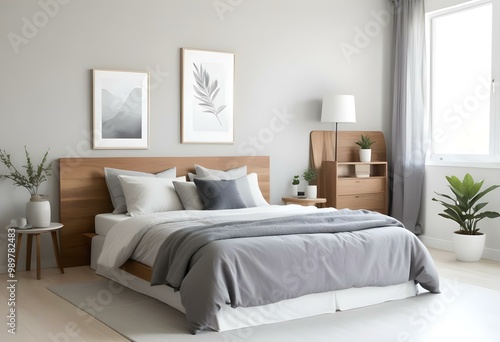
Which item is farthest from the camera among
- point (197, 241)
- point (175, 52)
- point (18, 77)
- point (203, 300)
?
point (175, 52)

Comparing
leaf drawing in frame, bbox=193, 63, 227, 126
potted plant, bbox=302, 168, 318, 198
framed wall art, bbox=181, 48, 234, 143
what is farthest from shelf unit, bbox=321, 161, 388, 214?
leaf drawing in frame, bbox=193, 63, 227, 126

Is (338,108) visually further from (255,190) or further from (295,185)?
(255,190)

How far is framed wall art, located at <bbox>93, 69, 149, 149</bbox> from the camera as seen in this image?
5.46 metres

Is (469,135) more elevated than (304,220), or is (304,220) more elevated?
(469,135)

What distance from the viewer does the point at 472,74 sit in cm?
623

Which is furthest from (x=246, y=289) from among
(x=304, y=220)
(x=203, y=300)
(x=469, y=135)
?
(x=469, y=135)

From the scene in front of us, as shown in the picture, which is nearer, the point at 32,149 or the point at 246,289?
the point at 246,289

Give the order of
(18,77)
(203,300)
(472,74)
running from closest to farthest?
(203,300)
(18,77)
(472,74)

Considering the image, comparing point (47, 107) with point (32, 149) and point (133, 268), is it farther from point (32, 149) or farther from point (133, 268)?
point (133, 268)

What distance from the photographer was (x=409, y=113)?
677 centimetres

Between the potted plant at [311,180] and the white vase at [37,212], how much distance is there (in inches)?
108

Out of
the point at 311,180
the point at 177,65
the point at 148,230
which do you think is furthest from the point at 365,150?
the point at 148,230

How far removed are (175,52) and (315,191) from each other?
6.77ft

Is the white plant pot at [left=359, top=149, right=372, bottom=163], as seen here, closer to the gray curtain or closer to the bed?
the gray curtain
